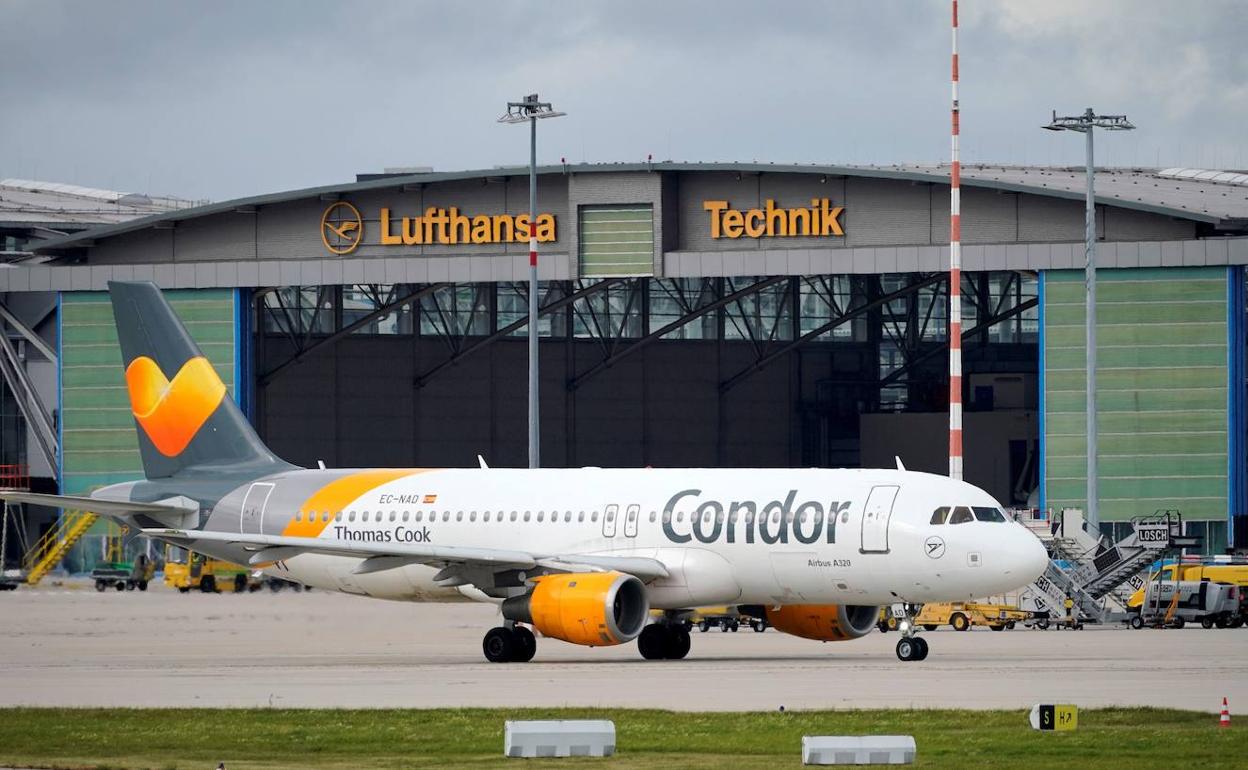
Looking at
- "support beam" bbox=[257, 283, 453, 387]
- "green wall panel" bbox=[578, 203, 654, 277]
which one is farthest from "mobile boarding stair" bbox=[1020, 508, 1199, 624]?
Answer: "support beam" bbox=[257, 283, 453, 387]

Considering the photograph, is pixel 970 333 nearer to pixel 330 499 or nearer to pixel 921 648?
pixel 330 499

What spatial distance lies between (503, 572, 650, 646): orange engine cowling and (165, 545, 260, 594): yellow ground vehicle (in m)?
39.1

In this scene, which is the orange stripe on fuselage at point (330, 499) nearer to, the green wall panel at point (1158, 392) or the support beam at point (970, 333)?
the green wall panel at point (1158, 392)

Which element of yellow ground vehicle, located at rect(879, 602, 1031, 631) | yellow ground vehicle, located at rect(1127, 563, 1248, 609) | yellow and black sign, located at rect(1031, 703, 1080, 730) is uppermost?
yellow and black sign, located at rect(1031, 703, 1080, 730)

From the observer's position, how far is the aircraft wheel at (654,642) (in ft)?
133

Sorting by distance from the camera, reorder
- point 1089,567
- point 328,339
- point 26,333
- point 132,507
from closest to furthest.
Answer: point 132,507
point 1089,567
point 26,333
point 328,339

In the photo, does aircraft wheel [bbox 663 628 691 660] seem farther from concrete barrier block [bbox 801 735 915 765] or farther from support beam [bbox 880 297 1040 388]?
support beam [bbox 880 297 1040 388]

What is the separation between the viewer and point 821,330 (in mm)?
93562

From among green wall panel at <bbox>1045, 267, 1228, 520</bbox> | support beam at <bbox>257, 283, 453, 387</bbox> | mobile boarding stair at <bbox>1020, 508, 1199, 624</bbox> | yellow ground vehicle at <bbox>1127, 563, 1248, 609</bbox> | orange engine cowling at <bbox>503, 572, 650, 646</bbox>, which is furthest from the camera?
support beam at <bbox>257, 283, 453, 387</bbox>

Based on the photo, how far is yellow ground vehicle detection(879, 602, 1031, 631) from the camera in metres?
54.5

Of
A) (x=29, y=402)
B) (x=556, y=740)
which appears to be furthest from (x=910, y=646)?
(x=29, y=402)

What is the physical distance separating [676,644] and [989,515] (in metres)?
6.94

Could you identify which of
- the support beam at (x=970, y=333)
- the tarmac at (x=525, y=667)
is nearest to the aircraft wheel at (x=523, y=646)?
the tarmac at (x=525, y=667)

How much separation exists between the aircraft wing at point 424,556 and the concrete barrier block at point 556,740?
1712cm
